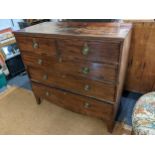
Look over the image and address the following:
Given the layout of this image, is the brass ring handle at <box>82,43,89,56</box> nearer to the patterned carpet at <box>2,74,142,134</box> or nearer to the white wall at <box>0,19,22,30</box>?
the patterned carpet at <box>2,74,142,134</box>

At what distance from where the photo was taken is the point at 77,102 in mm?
1517

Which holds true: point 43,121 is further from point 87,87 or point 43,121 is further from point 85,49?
point 85,49

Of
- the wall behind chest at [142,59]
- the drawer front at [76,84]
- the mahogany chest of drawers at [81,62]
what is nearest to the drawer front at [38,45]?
the mahogany chest of drawers at [81,62]

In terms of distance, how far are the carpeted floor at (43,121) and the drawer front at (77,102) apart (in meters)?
0.19

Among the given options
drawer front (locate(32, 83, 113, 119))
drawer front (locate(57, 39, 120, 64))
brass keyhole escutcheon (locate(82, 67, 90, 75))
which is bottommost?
drawer front (locate(32, 83, 113, 119))

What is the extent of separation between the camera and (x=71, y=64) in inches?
50.6

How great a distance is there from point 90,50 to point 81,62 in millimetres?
152

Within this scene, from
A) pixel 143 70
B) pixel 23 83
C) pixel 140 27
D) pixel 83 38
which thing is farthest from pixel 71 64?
pixel 23 83

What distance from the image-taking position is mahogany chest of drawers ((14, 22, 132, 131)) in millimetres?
1072

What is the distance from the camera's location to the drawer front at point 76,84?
1.27m

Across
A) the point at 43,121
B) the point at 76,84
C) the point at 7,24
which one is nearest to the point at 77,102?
the point at 76,84

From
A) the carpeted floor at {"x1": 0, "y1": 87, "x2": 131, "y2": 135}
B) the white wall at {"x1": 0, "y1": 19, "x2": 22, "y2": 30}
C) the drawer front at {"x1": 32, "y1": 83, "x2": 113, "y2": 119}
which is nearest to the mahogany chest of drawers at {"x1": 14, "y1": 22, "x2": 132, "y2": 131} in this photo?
the drawer front at {"x1": 32, "y1": 83, "x2": 113, "y2": 119}

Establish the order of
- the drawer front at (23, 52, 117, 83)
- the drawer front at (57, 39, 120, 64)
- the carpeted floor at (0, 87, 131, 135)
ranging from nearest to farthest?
the drawer front at (57, 39, 120, 64), the drawer front at (23, 52, 117, 83), the carpeted floor at (0, 87, 131, 135)

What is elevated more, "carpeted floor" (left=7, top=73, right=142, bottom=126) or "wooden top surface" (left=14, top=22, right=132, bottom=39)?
"wooden top surface" (left=14, top=22, right=132, bottom=39)
